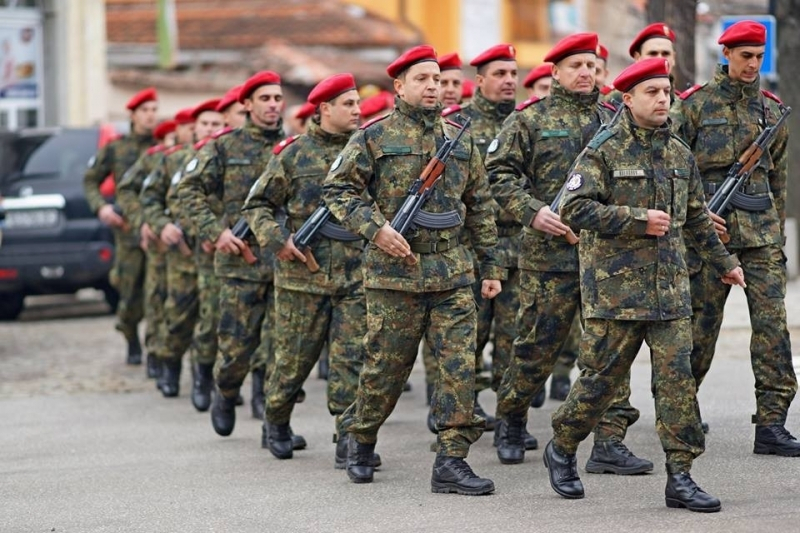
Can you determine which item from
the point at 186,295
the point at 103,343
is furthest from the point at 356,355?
the point at 103,343

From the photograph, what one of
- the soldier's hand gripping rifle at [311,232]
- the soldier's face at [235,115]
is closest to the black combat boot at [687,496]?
the soldier's hand gripping rifle at [311,232]

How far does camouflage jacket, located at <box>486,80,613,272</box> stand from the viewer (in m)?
8.35

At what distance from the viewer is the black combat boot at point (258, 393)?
10367mm

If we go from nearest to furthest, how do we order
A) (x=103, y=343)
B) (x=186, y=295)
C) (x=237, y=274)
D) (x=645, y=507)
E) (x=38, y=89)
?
(x=645, y=507) → (x=237, y=274) → (x=186, y=295) → (x=103, y=343) → (x=38, y=89)

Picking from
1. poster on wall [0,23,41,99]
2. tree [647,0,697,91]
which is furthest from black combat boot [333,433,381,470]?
poster on wall [0,23,41,99]

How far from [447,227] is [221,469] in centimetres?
193

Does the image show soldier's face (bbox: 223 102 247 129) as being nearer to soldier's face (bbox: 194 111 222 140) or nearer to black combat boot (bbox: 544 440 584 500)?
soldier's face (bbox: 194 111 222 140)

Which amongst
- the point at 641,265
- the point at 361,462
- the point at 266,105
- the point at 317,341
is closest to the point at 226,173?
the point at 266,105

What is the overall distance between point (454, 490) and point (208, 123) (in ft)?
15.7

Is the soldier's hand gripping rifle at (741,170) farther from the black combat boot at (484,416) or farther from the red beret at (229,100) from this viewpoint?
the red beret at (229,100)

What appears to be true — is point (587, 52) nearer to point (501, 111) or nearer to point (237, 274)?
point (501, 111)

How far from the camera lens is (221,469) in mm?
8633

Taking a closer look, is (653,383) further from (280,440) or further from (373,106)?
(373,106)

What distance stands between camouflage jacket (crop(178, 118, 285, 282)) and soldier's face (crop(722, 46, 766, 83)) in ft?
9.57
